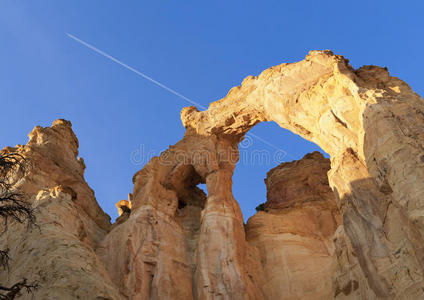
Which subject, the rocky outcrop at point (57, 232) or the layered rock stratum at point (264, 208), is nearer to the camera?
the rocky outcrop at point (57, 232)

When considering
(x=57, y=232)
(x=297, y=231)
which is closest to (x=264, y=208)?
(x=297, y=231)

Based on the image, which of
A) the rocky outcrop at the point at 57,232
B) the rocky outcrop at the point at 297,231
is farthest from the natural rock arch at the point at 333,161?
the rocky outcrop at the point at 57,232

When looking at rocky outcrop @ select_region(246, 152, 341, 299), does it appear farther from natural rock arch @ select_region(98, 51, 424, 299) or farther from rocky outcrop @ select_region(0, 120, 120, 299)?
rocky outcrop @ select_region(0, 120, 120, 299)

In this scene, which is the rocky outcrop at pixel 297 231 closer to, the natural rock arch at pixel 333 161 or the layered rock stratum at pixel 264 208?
the layered rock stratum at pixel 264 208

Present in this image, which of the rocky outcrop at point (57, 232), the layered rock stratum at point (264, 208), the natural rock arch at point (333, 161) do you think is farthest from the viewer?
the natural rock arch at point (333, 161)

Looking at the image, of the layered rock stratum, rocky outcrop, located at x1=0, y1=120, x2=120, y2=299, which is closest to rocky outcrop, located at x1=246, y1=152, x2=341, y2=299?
the layered rock stratum

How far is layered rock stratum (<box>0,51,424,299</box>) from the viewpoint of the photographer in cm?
1313

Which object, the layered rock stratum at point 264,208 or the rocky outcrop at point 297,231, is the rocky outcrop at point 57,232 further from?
the rocky outcrop at point 297,231

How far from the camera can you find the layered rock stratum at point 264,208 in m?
13.1

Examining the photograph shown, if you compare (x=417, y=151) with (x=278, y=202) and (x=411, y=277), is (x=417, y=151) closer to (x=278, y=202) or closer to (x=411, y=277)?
(x=411, y=277)

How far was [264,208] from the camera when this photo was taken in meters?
27.8

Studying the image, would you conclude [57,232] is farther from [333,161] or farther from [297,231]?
[297,231]

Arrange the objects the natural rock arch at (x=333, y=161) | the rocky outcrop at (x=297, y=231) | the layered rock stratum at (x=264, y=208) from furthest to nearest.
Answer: the rocky outcrop at (x=297, y=231) < the natural rock arch at (x=333, y=161) < the layered rock stratum at (x=264, y=208)

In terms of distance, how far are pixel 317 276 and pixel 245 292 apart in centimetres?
370
